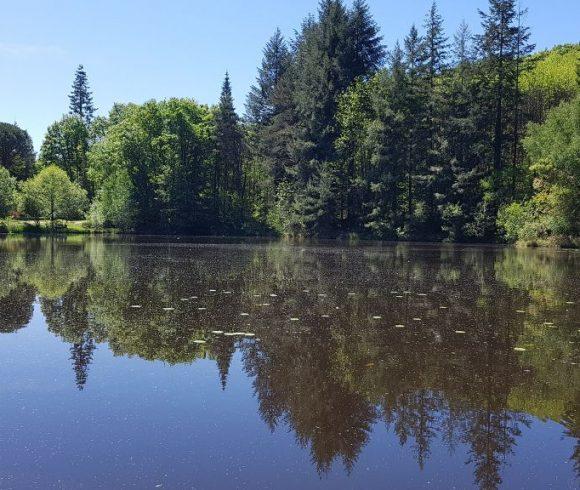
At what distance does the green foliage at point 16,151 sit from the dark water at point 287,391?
261ft

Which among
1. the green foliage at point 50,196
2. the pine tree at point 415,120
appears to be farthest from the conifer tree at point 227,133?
the pine tree at point 415,120

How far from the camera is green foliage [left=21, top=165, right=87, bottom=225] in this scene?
61562mm

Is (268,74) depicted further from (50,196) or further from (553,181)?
(553,181)

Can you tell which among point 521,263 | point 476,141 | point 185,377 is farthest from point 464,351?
point 476,141

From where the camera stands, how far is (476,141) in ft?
153

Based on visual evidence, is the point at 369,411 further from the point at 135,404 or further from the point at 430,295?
the point at 430,295

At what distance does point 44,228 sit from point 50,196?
4.07 meters

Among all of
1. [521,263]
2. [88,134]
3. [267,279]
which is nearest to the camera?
[267,279]

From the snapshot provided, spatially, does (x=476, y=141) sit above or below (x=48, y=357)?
above

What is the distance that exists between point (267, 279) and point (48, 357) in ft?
31.9

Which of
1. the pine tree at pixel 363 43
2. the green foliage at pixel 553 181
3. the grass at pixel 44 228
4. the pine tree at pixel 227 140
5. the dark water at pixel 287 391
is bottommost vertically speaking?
the dark water at pixel 287 391

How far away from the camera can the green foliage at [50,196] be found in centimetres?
6156

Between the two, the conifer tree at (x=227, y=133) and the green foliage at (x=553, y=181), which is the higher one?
the conifer tree at (x=227, y=133)

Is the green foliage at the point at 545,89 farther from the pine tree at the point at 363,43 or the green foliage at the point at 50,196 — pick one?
the green foliage at the point at 50,196
